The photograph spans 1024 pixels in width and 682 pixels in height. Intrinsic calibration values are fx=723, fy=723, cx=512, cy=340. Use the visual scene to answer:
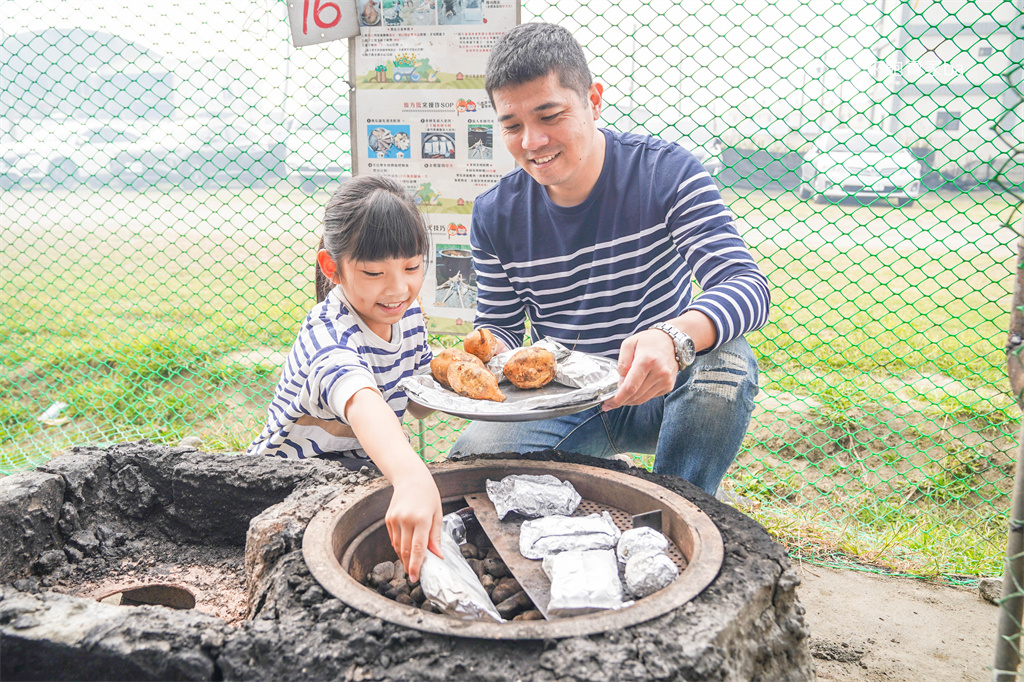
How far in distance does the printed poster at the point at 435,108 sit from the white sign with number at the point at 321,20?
0.04 meters

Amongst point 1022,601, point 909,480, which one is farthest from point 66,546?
point 909,480

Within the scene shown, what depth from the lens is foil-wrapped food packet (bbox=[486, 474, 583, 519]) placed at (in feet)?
5.86

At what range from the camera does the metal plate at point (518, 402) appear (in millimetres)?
1663

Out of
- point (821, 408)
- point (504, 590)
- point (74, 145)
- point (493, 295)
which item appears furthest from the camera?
point (74, 145)

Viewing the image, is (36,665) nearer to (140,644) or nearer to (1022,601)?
(140,644)

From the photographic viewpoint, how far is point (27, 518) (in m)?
1.88

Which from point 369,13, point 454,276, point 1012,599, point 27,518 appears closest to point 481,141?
point 454,276

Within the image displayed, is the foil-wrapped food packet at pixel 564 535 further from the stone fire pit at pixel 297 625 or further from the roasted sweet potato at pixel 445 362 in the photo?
the roasted sweet potato at pixel 445 362

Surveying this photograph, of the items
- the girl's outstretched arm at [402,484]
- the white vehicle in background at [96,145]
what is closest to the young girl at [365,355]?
the girl's outstretched arm at [402,484]

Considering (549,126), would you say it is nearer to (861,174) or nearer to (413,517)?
(413,517)

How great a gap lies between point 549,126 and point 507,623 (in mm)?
1426

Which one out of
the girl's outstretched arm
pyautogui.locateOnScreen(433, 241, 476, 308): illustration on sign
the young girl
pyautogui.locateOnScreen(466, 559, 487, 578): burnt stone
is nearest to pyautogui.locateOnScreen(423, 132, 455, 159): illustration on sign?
pyautogui.locateOnScreen(433, 241, 476, 308): illustration on sign

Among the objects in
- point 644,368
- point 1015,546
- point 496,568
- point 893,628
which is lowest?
point 893,628

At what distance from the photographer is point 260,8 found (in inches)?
125
